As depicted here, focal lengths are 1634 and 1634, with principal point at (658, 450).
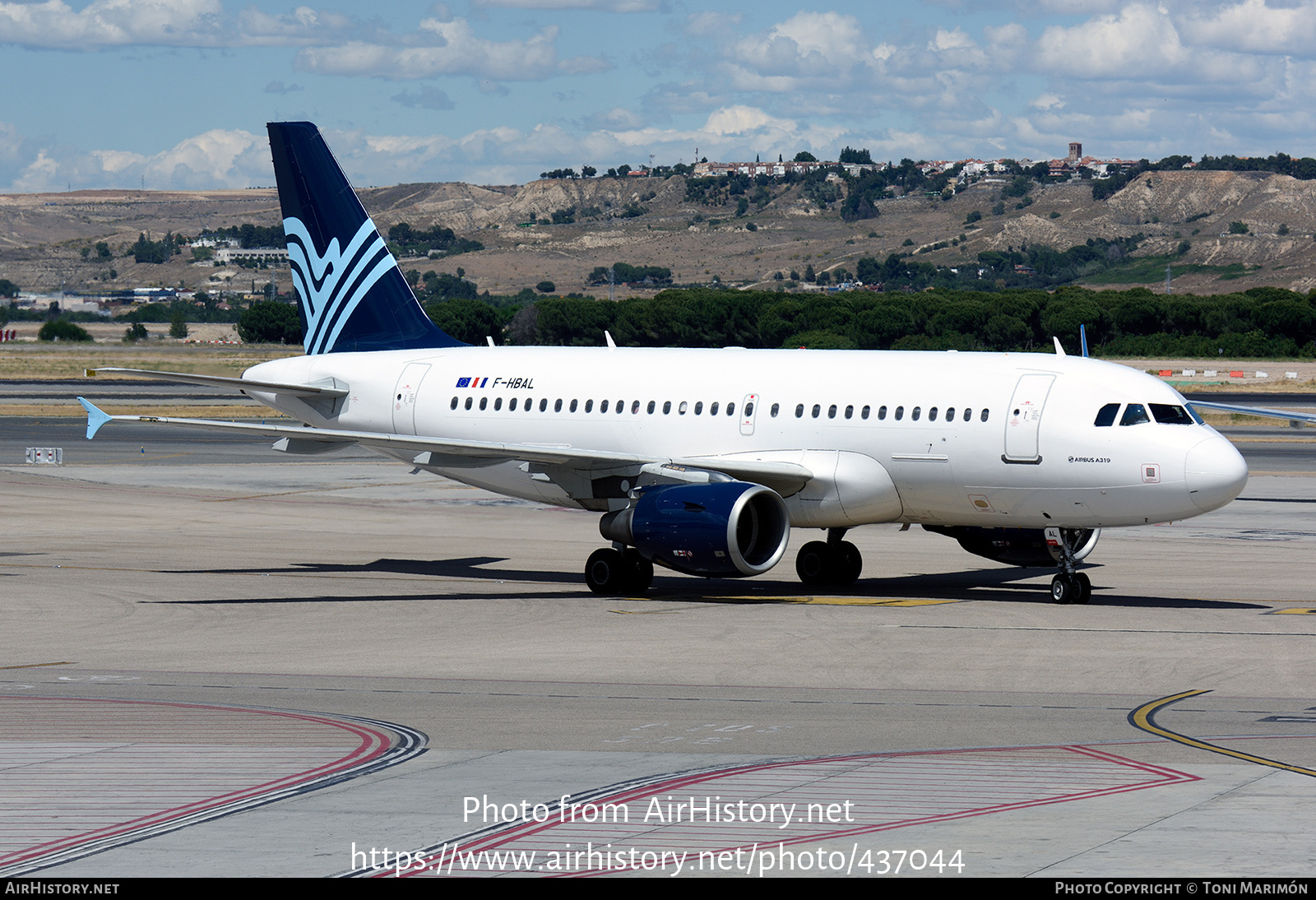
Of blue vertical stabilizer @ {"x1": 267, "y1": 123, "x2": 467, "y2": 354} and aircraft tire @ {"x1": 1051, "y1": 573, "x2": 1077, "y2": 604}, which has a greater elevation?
blue vertical stabilizer @ {"x1": 267, "y1": 123, "x2": 467, "y2": 354}

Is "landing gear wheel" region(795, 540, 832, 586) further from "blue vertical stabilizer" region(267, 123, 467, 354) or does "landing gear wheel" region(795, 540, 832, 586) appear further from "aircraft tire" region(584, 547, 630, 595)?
"blue vertical stabilizer" region(267, 123, 467, 354)

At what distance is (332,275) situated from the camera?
39.8 meters

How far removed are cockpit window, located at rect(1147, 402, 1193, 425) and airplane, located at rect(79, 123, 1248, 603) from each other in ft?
0.11

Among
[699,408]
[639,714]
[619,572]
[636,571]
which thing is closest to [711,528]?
[636,571]

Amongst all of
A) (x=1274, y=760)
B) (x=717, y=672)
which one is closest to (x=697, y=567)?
(x=717, y=672)

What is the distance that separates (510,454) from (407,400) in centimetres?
598

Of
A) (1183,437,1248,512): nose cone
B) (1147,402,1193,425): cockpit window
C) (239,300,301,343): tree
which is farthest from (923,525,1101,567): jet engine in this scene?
(239,300,301,343): tree

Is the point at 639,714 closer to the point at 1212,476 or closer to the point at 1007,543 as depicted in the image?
the point at 1212,476

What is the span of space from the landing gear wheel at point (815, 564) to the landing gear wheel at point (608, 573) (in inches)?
165

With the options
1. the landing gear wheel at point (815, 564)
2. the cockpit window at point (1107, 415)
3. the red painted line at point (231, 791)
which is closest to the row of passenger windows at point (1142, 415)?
the cockpit window at point (1107, 415)

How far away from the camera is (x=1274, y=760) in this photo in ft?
55.0

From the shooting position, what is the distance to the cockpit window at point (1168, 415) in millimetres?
29562

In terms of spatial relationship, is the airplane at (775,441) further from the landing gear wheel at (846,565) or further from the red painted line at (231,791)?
the red painted line at (231,791)

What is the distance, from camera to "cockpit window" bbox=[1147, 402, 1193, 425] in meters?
29.6
